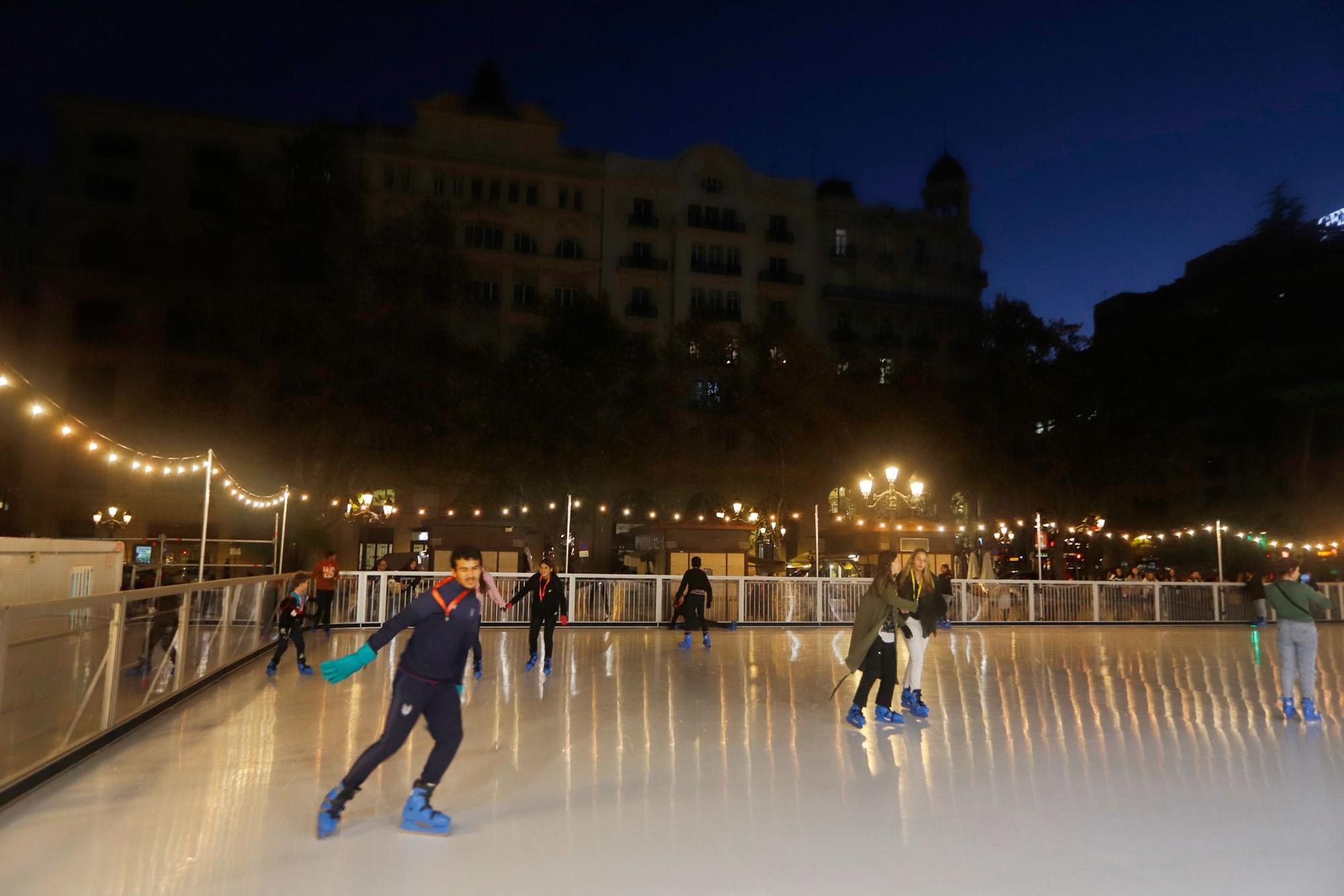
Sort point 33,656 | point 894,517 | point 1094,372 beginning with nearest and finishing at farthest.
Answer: point 33,656
point 894,517
point 1094,372

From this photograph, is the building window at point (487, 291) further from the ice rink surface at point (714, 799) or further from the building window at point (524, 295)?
the ice rink surface at point (714, 799)

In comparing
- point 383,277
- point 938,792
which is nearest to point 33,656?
point 938,792

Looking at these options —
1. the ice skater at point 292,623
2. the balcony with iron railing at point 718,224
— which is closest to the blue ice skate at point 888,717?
the ice skater at point 292,623

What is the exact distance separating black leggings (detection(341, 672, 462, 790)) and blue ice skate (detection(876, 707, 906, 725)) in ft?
14.9

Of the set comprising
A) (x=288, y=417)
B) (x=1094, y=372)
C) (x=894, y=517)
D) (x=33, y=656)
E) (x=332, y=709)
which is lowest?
(x=332, y=709)

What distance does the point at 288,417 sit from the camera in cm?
2833

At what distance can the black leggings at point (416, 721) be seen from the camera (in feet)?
16.0

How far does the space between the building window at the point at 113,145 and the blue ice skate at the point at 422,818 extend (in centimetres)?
4314

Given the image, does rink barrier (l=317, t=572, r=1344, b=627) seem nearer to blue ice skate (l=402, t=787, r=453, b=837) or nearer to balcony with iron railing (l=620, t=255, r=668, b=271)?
blue ice skate (l=402, t=787, r=453, b=837)

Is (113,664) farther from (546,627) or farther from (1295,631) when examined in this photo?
(1295,631)

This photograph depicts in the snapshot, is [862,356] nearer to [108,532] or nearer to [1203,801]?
[108,532]

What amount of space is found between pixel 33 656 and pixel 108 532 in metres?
37.0

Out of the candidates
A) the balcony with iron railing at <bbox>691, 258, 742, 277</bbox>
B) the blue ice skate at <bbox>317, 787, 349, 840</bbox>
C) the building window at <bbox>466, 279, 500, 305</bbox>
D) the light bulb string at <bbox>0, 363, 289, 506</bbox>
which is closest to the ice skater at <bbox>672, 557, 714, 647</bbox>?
the light bulb string at <bbox>0, 363, 289, 506</bbox>

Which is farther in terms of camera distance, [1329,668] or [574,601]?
[574,601]
